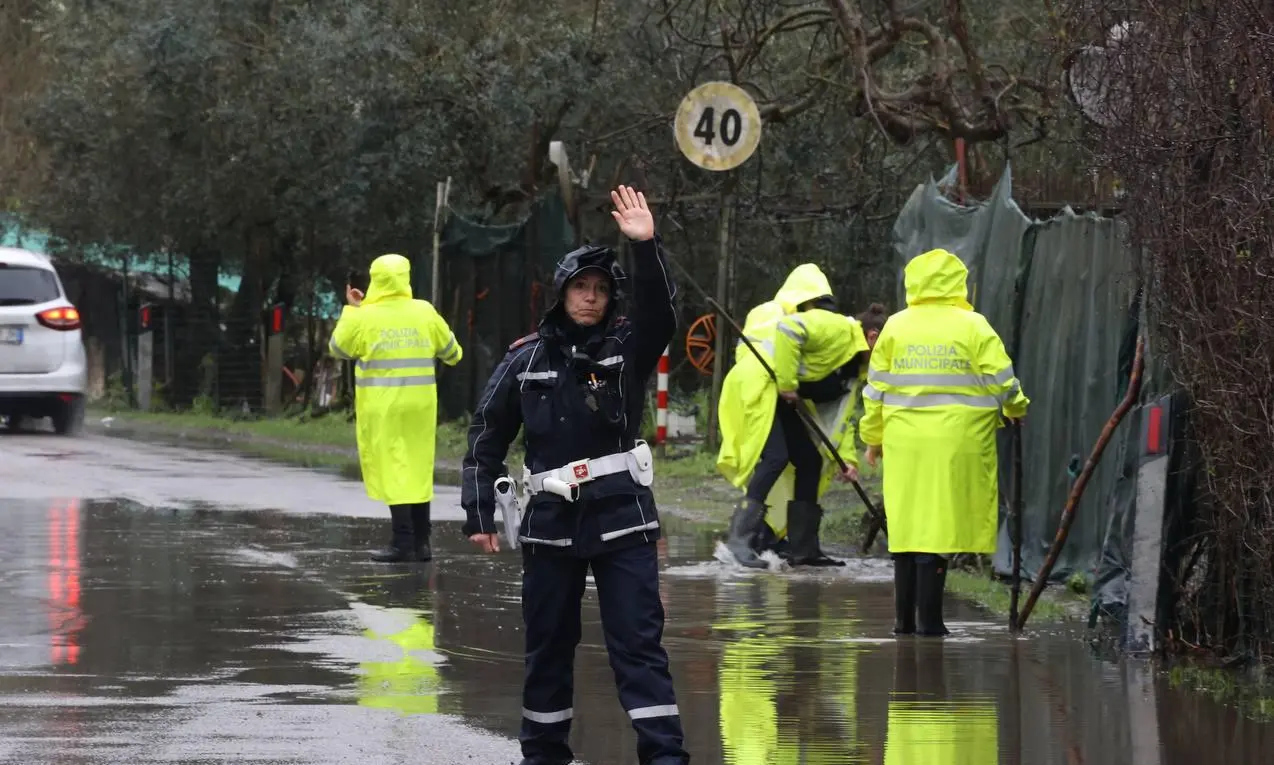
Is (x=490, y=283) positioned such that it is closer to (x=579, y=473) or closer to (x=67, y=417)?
(x=67, y=417)

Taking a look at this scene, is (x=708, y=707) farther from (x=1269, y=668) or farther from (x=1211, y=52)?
(x=1211, y=52)

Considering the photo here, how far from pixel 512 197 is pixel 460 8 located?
103 inches

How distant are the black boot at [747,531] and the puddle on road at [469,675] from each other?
0.63 ft

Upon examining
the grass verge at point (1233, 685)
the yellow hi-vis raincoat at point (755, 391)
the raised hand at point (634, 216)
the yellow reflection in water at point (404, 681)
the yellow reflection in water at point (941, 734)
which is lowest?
the yellow reflection in water at point (404, 681)

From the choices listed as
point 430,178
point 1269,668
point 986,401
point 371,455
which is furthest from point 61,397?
point 1269,668

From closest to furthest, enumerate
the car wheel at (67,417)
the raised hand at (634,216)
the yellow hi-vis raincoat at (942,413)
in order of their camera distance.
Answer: the raised hand at (634,216) → the yellow hi-vis raincoat at (942,413) → the car wheel at (67,417)

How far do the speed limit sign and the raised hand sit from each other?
9380 millimetres

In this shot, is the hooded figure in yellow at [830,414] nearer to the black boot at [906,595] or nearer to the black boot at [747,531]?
the black boot at [747,531]

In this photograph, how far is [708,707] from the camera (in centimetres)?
773

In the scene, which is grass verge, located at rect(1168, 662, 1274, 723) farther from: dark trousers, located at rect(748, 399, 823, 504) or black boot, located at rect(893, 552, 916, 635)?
dark trousers, located at rect(748, 399, 823, 504)

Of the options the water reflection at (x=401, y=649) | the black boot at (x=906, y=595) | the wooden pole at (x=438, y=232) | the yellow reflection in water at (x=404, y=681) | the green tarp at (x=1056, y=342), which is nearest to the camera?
the yellow reflection in water at (x=404, y=681)

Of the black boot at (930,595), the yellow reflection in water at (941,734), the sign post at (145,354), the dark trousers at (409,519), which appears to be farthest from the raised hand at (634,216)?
the sign post at (145,354)

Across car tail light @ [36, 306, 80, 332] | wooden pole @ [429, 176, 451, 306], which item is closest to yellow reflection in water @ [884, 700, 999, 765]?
wooden pole @ [429, 176, 451, 306]

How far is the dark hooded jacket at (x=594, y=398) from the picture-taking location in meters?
6.55
